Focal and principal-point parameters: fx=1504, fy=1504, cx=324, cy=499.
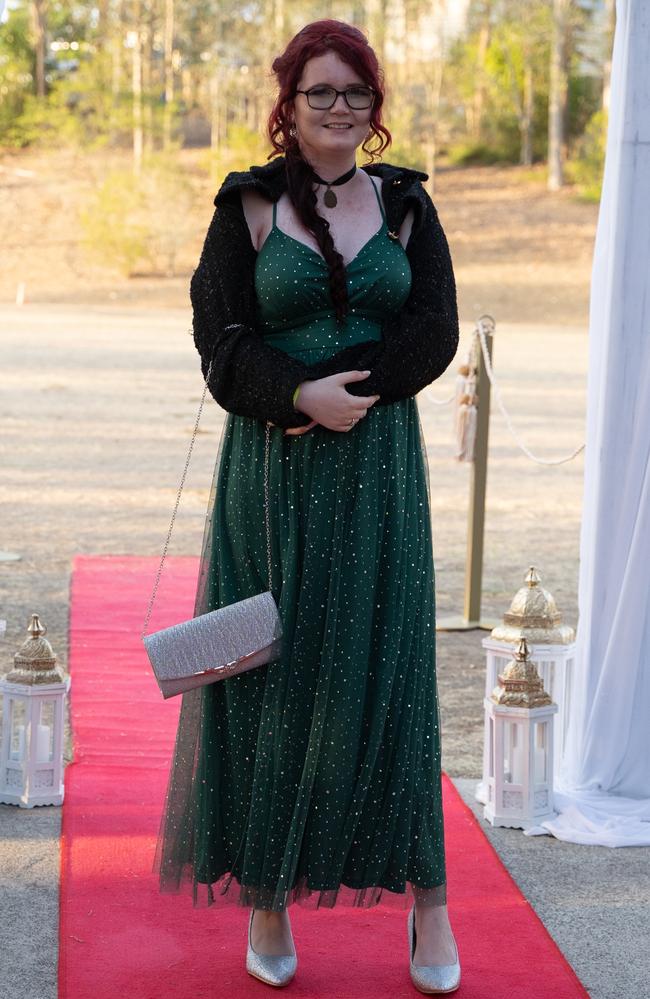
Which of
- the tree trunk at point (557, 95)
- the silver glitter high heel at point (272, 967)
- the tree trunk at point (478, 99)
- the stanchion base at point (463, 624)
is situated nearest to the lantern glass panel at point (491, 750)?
the silver glitter high heel at point (272, 967)

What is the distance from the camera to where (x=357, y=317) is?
9.79 ft

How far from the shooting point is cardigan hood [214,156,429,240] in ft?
9.66

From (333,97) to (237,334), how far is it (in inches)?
19.4

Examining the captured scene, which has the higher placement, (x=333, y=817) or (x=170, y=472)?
(x=333, y=817)

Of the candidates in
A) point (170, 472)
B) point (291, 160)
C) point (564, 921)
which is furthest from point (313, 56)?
point (170, 472)

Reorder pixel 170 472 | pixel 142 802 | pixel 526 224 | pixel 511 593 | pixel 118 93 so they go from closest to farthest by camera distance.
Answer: pixel 142 802 → pixel 511 593 → pixel 170 472 → pixel 526 224 → pixel 118 93

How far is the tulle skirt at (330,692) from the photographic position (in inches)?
116

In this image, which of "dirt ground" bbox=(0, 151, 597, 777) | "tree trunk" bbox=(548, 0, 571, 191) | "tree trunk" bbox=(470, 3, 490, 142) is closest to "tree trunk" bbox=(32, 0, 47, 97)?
"tree trunk" bbox=(470, 3, 490, 142)

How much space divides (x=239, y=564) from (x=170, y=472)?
7375mm

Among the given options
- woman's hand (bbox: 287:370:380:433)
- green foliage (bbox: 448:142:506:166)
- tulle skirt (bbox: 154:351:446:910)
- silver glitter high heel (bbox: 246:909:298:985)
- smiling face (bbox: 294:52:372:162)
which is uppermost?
smiling face (bbox: 294:52:372:162)

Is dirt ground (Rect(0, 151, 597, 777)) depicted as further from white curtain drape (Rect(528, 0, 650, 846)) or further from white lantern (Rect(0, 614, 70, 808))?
white lantern (Rect(0, 614, 70, 808))

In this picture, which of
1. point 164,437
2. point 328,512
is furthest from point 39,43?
point 328,512

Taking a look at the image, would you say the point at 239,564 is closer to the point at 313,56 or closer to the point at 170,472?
the point at 313,56

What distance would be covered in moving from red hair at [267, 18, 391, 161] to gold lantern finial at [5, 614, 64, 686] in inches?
65.9
